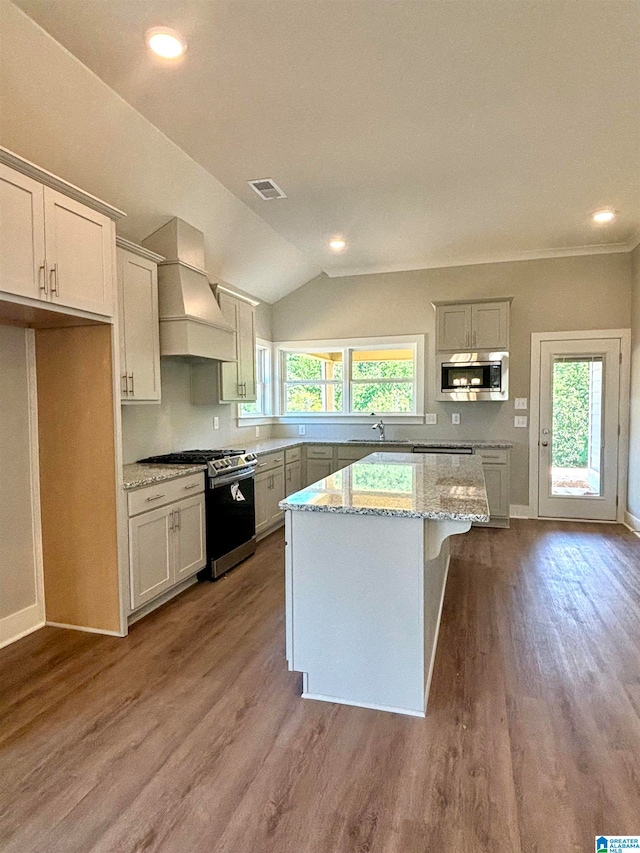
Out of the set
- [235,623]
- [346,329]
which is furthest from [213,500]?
[346,329]

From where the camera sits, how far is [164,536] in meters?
3.22

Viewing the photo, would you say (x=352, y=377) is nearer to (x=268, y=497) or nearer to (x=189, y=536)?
(x=268, y=497)

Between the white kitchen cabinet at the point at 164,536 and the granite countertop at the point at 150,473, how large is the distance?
0.15 ft

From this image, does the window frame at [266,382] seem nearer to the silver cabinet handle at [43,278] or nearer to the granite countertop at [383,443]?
the granite countertop at [383,443]

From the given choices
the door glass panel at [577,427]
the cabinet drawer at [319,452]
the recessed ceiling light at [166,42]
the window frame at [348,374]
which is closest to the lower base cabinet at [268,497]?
the cabinet drawer at [319,452]

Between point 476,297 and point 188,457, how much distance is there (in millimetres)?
3812

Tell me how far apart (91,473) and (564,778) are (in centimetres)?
271

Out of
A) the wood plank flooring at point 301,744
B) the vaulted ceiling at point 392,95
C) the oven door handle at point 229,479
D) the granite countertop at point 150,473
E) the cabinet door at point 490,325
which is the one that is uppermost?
the vaulted ceiling at point 392,95

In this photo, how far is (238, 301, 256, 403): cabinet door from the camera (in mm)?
4828

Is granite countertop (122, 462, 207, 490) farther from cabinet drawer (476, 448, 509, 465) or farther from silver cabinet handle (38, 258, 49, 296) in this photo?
cabinet drawer (476, 448, 509, 465)

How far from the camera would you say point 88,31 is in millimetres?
2119

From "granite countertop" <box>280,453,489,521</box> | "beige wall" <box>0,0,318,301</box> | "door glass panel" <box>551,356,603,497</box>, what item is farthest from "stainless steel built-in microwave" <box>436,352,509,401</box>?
"beige wall" <box>0,0,318,301</box>

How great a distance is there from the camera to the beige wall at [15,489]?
2781 mm

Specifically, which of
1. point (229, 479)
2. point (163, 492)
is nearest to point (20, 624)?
point (163, 492)
